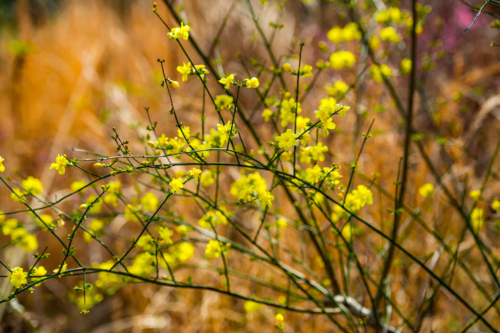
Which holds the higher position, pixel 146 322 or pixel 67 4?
pixel 67 4

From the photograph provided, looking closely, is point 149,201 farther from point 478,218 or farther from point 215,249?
point 478,218

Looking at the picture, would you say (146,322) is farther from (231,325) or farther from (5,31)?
(5,31)

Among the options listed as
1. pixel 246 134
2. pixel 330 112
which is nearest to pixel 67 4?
pixel 246 134

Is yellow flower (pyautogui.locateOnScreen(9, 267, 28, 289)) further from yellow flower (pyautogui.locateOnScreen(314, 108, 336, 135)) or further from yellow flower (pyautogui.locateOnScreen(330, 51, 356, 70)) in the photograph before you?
yellow flower (pyautogui.locateOnScreen(330, 51, 356, 70))

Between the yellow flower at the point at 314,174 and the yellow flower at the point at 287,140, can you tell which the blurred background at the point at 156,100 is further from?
the yellow flower at the point at 287,140

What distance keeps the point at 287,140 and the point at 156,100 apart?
324cm

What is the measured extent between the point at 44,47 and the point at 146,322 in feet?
12.7

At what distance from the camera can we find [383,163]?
7.75 feet

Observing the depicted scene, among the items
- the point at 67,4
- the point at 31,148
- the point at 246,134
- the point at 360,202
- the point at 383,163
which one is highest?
the point at 67,4

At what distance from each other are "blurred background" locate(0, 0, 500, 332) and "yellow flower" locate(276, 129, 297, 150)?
1373 millimetres

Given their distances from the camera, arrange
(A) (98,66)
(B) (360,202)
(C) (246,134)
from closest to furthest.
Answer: (B) (360,202) → (C) (246,134) → (A) (98,66)

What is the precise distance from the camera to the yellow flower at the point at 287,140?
2.67 ft

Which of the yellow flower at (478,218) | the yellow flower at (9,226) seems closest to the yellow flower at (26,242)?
the yellow flower at (9,226)

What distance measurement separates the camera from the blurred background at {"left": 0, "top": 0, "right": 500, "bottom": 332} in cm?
226
